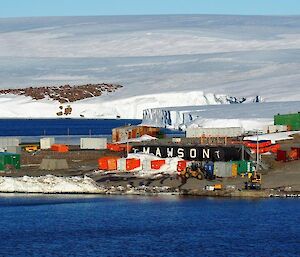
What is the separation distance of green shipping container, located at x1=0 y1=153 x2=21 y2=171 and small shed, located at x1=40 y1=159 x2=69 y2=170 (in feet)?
4.91

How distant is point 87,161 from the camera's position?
70.2m

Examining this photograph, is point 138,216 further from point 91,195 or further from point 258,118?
point 258,118

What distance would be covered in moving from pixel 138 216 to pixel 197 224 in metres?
3.07

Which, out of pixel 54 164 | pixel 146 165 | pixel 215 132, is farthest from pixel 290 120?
pixel 146 165

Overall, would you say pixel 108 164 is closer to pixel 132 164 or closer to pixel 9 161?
pixel 132 164

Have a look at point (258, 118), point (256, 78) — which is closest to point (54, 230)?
point (258, 118)

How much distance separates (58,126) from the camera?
125062 mm

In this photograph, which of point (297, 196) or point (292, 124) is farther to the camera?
point (292, 124)

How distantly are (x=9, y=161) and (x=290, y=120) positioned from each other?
26957mm

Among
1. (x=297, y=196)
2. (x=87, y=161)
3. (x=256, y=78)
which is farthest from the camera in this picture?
(x=256, y=78)

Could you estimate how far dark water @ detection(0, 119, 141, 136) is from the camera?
10900 centimetres

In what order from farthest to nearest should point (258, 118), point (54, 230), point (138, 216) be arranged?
1. point (258, 118)
2. point (138, 216)
3. point (54, 230)

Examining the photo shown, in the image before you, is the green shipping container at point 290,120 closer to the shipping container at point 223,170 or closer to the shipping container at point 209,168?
the shipping container at point 209,168

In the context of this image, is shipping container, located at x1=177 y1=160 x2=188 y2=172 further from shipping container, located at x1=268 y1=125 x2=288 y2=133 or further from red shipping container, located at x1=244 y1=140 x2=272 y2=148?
shipping container, located at x1=268 y1=125 x2=288 y2=133
